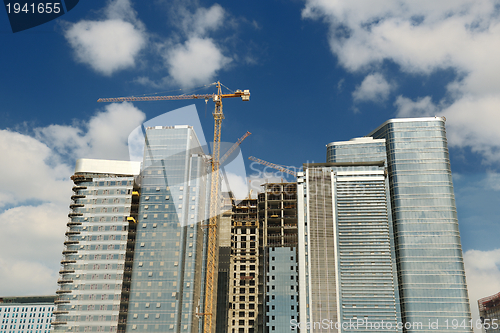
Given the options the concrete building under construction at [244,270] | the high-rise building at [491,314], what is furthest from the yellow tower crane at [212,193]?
the high-rise building at [491,314]

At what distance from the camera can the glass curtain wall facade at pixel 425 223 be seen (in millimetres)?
123125

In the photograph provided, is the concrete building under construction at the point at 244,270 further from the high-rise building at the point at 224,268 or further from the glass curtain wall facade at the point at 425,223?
the glass curtain wall facade at the point at 425,223

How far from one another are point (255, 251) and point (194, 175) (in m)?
34.8

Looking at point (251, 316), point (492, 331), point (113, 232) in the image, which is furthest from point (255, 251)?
point (492, 331)

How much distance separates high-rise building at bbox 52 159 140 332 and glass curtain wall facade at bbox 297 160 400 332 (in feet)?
163

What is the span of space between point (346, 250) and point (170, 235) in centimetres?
5027

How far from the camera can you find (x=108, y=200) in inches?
5192

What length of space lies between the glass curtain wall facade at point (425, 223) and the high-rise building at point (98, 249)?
76.3m

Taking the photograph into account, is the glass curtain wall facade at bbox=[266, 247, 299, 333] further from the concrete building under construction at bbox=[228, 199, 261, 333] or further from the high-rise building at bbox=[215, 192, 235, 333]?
the high-rise building at bbox=[215, 192, 235, 333]

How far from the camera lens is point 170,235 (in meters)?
126

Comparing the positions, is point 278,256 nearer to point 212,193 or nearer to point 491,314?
point 212,193

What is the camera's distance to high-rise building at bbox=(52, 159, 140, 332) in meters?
119

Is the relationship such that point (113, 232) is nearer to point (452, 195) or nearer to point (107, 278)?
point (107, 278)

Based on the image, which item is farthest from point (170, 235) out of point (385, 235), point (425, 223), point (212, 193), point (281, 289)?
point (425, 223)
